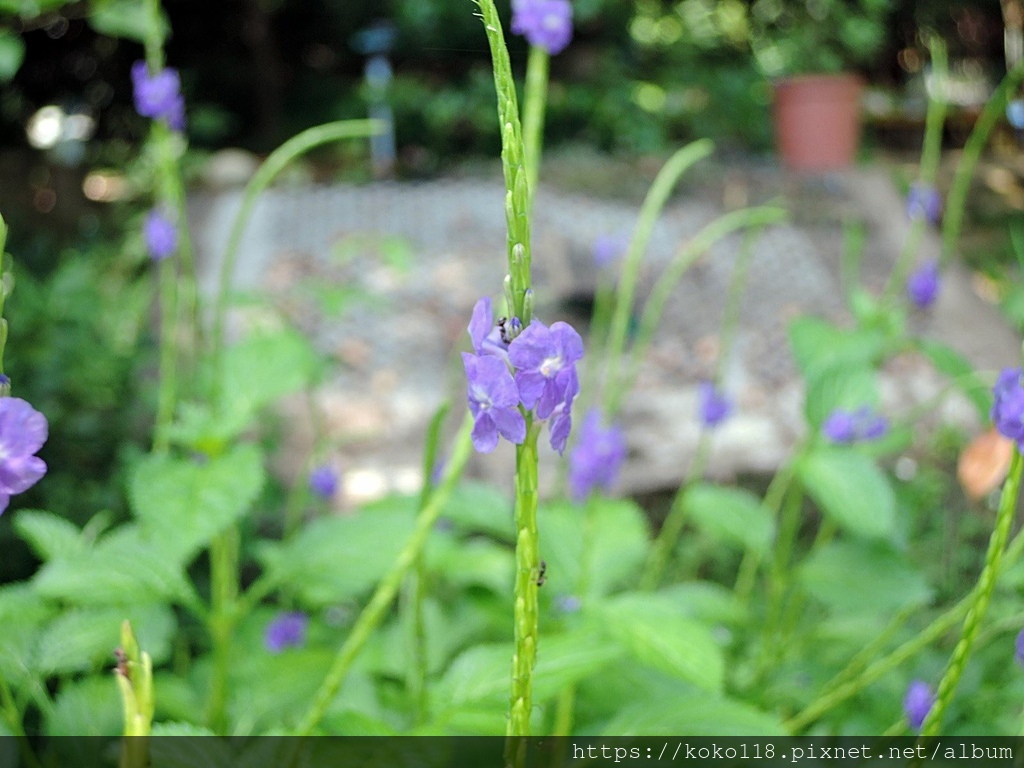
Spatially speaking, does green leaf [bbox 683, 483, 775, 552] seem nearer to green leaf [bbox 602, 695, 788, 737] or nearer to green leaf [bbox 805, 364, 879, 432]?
green leaf [bbox 805, 364, 879, 432]

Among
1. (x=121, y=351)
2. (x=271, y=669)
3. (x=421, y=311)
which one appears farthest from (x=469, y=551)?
(x=421, y=311)

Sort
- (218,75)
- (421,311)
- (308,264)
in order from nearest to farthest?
(421,311)
(308,264)
(218,75)

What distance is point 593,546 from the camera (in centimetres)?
103

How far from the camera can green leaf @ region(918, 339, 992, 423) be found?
107 cm

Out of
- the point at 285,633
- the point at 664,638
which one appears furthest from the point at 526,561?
the point at 285,633

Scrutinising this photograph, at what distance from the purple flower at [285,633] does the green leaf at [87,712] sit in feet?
0.79

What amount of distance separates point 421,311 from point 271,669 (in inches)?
86.1

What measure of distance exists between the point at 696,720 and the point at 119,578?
18.4 inches

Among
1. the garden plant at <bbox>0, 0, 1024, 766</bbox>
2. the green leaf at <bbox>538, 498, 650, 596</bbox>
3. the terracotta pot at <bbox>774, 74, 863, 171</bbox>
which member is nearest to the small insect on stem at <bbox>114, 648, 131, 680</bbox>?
the garden plant at <bbox>0, 0, 1024, 766</bbox>

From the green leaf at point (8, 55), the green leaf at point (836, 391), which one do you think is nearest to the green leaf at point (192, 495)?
the green leaf at point (8, 55)

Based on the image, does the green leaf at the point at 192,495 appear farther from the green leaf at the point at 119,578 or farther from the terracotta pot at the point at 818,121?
the terracotta pot at the point at 818,121

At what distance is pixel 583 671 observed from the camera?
0.59 m

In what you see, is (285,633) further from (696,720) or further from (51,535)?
(696,720)

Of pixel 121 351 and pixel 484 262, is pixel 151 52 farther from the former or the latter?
pixel 484 262
